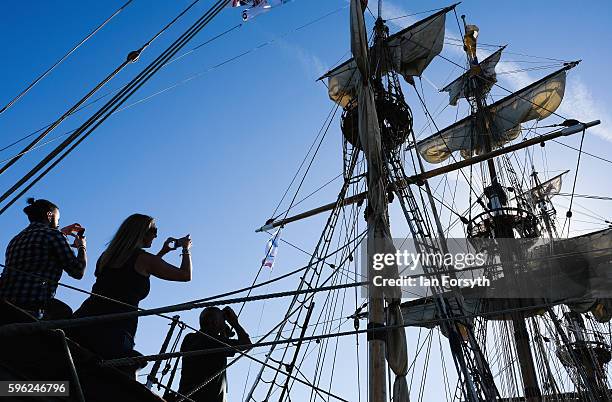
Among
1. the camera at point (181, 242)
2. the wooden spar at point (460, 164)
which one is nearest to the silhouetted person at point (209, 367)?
the camera at point (181, 242)

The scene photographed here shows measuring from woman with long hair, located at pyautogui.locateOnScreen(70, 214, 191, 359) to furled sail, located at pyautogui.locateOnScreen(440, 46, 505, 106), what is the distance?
85.3ft

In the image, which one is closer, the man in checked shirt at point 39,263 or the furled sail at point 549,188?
the man in checked shirt at point 39,263

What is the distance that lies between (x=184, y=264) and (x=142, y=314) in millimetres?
794

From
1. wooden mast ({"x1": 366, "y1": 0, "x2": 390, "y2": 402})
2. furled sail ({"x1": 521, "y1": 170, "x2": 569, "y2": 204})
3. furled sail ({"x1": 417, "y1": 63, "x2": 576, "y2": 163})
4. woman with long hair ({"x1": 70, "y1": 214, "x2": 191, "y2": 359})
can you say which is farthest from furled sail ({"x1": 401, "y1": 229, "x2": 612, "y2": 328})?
woman with long hair ({"x1": 70, "y1": 214, "x2": 191, "y2": 359})

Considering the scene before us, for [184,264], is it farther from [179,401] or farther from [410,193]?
[410,193]

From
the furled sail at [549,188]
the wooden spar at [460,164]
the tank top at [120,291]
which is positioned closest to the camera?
the tank top at [120,291]

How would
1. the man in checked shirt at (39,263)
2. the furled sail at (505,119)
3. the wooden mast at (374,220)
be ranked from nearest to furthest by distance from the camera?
1. the man in checked shirt at (39,263)
2. the wooden mast at (374,220)
3. the furled sail at (505,119)

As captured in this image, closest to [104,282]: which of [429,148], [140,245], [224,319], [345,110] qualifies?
[140,245]

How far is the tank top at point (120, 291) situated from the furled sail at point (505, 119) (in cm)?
2012

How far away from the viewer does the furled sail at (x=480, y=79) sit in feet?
89.0

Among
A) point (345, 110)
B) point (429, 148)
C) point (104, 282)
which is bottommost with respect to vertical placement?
point (104, 282)

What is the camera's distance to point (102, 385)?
8.52ft

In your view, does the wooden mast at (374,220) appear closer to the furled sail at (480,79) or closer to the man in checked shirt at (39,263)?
the man in checked shirt at (39,263)

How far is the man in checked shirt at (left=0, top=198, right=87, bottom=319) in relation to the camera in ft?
8.89
